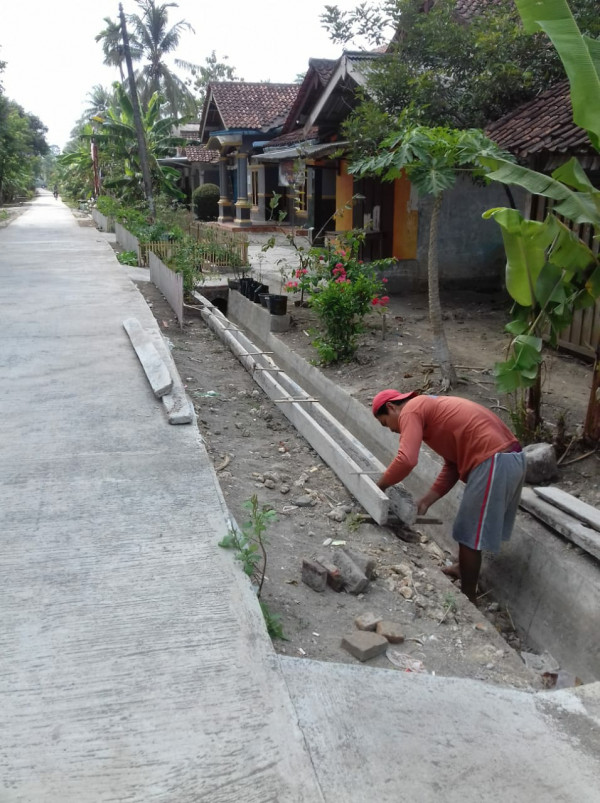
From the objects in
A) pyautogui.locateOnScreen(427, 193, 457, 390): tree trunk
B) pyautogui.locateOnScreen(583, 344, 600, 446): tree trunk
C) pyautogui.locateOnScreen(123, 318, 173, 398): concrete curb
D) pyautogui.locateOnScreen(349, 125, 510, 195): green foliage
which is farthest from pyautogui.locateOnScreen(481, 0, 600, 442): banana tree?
pyautogui.locateOnScreen(123, 318, 173, 398): concrete curb

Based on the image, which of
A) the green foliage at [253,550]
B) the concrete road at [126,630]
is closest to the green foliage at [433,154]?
the concrete road at [126,630]

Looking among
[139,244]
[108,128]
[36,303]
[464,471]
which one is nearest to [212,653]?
[464,471]

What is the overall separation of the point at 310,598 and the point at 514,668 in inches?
45.7

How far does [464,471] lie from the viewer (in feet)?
14.7

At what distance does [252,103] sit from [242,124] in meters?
2.01

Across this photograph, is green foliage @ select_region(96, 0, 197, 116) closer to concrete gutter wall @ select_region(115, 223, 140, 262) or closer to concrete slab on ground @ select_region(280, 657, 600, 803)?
concrete gutter wall @ select_region(115, 223, 140, 262)

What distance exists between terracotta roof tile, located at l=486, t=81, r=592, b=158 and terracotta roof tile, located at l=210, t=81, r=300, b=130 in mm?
17172

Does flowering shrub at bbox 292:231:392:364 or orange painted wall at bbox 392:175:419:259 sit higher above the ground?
orange painted wall at bbox 392:175:419:259

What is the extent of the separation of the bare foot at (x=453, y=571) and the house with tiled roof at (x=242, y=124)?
2236 centimetres

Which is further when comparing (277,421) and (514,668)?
(277,421)

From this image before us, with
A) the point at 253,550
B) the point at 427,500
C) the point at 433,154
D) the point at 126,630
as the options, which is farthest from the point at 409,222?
the point at 126,630

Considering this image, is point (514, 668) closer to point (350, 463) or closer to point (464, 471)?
point (464, 471)

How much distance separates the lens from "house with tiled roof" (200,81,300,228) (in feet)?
84.2

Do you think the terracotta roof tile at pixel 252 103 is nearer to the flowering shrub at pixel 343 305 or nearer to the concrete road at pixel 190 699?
the flowering shrub at pixel 343 305
